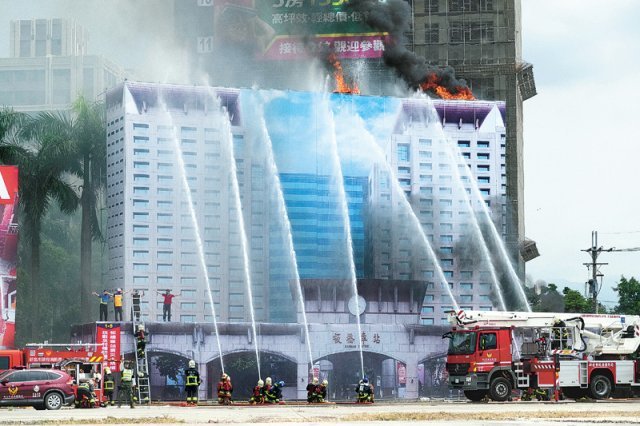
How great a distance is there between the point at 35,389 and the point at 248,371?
43272mm

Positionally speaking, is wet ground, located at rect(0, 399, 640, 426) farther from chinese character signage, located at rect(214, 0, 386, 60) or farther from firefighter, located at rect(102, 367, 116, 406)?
chinese character signage, located at rect(214, 0, 386, 60)

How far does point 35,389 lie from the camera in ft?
185

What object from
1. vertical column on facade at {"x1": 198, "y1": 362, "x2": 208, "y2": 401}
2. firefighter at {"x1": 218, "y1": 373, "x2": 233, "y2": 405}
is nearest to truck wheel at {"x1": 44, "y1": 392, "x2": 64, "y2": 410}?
firefighter at {"x1": 218, "y1": 373, "x2": 233, "y2": 405}

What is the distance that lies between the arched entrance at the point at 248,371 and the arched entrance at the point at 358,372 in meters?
2.65

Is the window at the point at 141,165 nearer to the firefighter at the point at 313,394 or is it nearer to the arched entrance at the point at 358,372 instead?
the arched entrance at the point at 358,372

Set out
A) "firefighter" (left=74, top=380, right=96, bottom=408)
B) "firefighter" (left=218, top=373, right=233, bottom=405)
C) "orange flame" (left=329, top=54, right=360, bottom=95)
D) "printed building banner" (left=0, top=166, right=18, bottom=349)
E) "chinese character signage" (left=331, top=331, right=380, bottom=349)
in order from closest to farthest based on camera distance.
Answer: "firefighter" (left=74, top=380, right=96, bottom=408) → "firefighter" (left=218, top=373, right=233, bottom=405) → "printed building banner" (left=0, top=166, right=18, bottom=349) → "chinese character signage" (left=331, top=331, right=380, bottom=349) → "orange flame" (left=329, top=54, right=360, bottom=95)

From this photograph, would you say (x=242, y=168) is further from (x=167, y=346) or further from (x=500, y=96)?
(x=500, y=96)

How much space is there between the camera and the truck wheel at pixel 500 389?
62438mm

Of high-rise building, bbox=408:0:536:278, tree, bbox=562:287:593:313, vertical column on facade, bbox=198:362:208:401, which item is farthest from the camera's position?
high-rise building, bbox=408:0:536:278

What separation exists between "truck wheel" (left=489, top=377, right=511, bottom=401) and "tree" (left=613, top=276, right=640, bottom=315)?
6950 centimetres

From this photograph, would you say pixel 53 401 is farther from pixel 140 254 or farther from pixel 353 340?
pixel 140 254

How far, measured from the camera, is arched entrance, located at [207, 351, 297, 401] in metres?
93.3

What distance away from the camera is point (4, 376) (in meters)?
56.7

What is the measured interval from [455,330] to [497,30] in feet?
266
